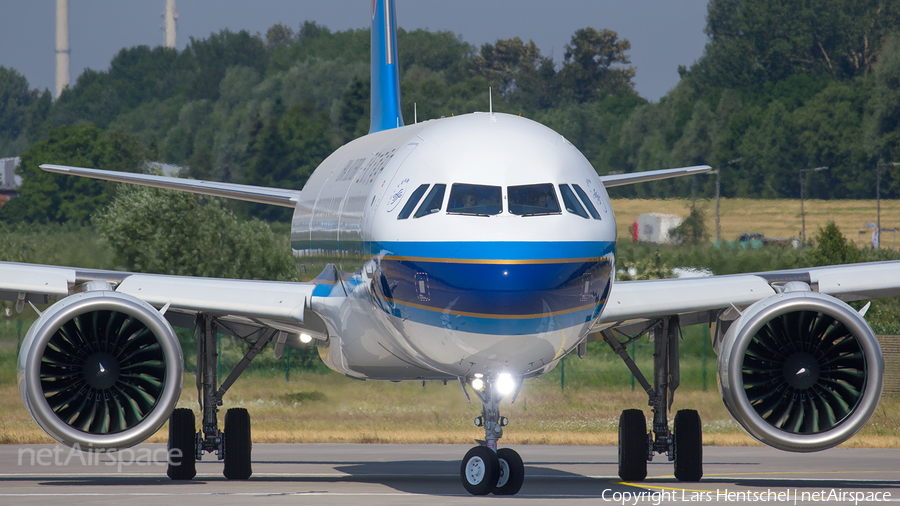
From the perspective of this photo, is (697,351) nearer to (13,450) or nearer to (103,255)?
(13,450)

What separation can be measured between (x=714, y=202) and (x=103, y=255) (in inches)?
807

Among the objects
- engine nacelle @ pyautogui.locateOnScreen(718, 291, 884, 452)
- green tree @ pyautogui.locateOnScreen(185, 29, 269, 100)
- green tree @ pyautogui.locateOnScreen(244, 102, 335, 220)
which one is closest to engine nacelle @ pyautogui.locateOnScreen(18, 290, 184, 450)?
engine nacelle @ pyautogui.locateOnScreen(718, 291, 884, 452)

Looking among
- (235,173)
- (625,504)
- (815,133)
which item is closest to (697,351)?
(625,504)

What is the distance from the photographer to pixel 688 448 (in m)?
15.1

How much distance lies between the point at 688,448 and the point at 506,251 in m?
5.70

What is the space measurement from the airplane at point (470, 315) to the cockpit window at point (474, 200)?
2 cm

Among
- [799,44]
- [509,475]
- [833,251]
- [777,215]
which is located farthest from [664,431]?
[799,44]

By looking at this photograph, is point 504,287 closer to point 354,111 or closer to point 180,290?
point 180,290

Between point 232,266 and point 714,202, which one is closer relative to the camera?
point 232,266

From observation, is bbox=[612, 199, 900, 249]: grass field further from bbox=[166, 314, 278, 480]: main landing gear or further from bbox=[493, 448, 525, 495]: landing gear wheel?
bbox=[493, 448, 525, 495]: landing gear wheel

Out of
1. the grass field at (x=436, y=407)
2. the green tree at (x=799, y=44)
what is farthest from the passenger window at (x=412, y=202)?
the green tree at (x=799, y=44)

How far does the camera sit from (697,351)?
94.3 feet

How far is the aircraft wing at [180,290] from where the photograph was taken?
13.6 metres
